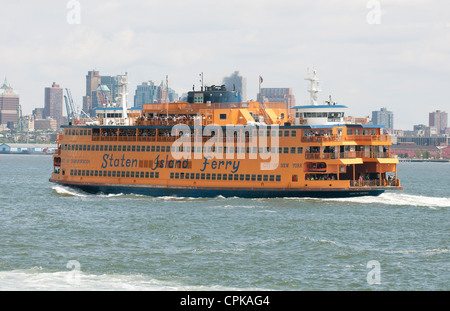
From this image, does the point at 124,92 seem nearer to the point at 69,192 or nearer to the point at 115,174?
the point at 115,174

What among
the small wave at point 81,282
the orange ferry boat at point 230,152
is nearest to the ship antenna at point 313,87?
the orange ferry boat at point 230,152

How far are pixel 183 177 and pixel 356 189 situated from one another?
15086 mm

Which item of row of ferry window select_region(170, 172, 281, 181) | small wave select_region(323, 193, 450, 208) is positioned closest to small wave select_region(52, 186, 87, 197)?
row of ferry window select_region(170, 172, 281, 181)

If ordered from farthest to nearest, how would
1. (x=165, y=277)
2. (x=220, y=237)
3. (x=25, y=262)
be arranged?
(x=220, y=237), (x=25, y=262), (x=165, y=277)

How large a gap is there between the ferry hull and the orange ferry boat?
8 centimetres

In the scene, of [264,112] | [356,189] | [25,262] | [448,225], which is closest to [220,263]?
[25,262]

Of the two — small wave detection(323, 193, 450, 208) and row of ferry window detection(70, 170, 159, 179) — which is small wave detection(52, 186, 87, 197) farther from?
small wave detection(323, 193, 450, 208)

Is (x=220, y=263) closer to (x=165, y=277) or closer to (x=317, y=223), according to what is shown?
(x=165, y=277)

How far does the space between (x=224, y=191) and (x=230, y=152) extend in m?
3.32

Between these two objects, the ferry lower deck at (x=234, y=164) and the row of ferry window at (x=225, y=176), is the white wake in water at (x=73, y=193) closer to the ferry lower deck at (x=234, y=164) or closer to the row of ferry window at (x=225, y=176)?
the ferry lower deck at (x=234, y=164)

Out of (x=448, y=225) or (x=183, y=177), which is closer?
(x=448, y=225)

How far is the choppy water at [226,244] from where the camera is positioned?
32781 mm

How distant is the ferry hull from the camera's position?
61750mm

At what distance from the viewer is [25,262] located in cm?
3625
